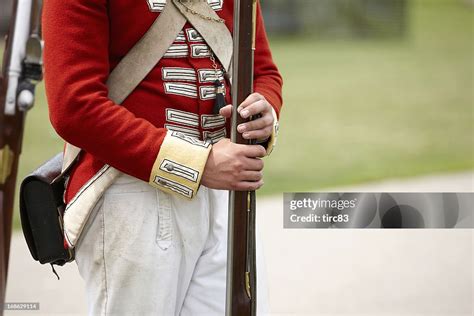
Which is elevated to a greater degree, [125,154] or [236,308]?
[125,154]

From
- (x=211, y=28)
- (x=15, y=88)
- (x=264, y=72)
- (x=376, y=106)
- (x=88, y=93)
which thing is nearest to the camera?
(x=88, y=93)

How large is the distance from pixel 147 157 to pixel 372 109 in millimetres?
6526

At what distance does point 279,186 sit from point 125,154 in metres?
4.83

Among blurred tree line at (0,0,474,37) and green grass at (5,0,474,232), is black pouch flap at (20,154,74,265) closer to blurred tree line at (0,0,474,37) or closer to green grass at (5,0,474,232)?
green grass at (5,0,474,232)

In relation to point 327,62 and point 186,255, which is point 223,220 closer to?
point 186,255

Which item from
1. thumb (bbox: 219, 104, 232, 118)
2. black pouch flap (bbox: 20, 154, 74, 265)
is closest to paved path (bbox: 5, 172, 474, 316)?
black pouch flap (bbox: 20, 154, 74, 265)

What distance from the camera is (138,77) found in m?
2.34

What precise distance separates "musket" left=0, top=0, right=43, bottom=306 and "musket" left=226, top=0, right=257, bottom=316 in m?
1.11

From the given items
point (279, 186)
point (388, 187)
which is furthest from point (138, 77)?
point (279, 186)

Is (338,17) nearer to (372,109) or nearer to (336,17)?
(336,17)

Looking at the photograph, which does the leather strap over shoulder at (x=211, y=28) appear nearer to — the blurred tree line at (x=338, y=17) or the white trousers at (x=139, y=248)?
the white trousers at (x=139, y=248)

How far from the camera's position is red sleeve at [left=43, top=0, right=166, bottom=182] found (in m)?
2.21

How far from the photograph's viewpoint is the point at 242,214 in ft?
7.79

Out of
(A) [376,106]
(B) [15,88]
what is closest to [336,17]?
(A) [376,106]
